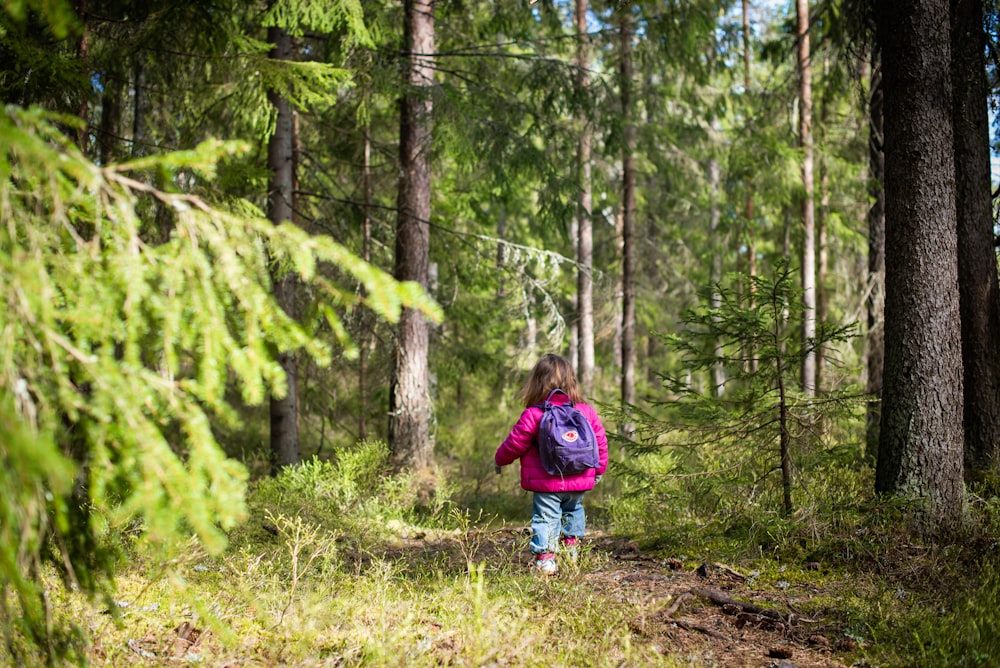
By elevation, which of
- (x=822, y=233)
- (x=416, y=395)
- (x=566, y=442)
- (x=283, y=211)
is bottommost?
(x=416, y=395)

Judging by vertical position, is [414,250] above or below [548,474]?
above

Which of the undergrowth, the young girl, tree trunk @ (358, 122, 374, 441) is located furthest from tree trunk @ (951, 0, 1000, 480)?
tree trunk @ (358, 122, 374, 441)

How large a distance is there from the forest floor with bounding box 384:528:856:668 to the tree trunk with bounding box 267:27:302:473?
15.7 feet

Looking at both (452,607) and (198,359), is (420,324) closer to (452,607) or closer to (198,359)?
(452,607)

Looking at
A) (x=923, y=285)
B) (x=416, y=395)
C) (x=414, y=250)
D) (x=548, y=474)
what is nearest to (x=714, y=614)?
(x=548, y=474)

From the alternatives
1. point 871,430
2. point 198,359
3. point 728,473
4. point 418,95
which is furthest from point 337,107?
point 198,359

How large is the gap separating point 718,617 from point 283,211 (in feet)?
23.1

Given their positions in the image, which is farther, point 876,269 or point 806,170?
point 806,170

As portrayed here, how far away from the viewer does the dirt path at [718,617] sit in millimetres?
3986

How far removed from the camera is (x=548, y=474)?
5.58 m

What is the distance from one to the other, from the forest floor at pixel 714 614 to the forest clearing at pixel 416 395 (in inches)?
1.2

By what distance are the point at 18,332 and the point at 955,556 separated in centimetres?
561

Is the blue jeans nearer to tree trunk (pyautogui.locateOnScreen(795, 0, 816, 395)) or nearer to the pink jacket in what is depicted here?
the pink jacket

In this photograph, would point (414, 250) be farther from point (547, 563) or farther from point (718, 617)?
point (718, 617)
